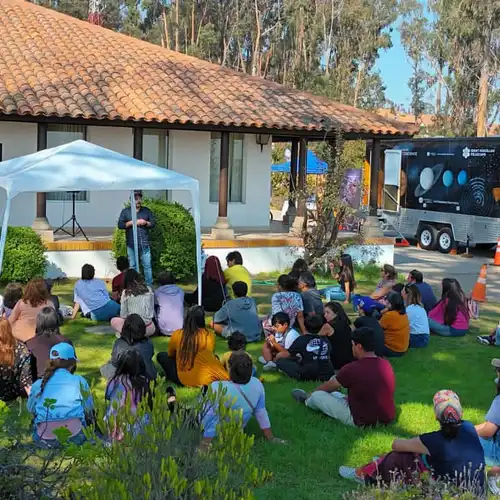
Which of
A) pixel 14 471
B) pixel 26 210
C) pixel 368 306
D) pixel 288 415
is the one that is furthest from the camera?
pixel 26 210

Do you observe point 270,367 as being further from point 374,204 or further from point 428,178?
point 428,178

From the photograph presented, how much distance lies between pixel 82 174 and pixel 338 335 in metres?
3.89

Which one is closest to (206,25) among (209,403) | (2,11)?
(2,11)

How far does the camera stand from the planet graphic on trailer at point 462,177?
20.7m

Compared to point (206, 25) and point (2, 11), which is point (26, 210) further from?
Result: point (206, 25)

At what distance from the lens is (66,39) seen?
59.1ft

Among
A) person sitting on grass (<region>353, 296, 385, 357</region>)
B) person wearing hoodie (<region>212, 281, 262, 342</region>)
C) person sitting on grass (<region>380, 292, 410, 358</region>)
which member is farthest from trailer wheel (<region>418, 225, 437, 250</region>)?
person wearing hoodie (<region>212, 281, 262, 342</region>)

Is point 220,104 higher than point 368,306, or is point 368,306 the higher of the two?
point 220,104

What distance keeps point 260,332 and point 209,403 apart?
538 cm

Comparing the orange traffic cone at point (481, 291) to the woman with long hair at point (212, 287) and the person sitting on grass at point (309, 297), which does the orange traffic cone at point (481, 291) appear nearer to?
the person sitting on grass at point (309, 297)

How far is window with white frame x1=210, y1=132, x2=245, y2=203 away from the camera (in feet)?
58.3

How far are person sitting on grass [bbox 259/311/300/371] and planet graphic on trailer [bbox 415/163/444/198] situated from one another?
14.6 m

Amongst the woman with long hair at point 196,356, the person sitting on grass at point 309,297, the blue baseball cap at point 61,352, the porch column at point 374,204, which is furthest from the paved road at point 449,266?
the blue baseball cap at point 61,352

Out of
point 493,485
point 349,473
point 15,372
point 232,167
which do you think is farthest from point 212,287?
point 232,167
